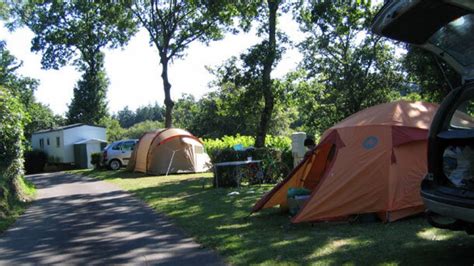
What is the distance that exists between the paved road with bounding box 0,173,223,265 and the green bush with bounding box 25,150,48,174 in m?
24.3

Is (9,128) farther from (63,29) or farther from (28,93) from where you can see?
(28,93)

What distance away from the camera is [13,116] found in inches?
533

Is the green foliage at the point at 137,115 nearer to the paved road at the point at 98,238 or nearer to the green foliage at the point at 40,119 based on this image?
the green foliage at the point at 40,119

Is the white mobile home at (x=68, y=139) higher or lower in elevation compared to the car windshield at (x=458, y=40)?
higher

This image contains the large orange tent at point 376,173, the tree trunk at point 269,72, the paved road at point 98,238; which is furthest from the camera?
the tree trunk at point 269,72

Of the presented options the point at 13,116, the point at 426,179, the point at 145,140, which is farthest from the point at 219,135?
the point at 426,179

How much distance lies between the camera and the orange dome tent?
74.2 ft

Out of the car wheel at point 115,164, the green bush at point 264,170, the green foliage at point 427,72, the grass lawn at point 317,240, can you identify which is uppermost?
Answer: the green foliage at point 427,72

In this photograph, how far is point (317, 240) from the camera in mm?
6832

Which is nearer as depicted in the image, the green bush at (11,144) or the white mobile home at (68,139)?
the green bush at (11,144)

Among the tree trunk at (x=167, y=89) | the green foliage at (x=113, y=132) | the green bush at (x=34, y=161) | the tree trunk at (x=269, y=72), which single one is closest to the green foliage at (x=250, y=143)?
the tree trunk at (x=269, y=72)

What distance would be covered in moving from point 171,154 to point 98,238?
14.7m

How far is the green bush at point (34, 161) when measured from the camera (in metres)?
35.0

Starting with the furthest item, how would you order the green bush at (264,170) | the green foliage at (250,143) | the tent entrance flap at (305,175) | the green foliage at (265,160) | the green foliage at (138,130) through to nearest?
1. the green foliage at (138,130)
2. the green foliage at (250,143)
3. the green foliage at (265,160)
4. the green bush at (264,170)
5. the tent entrance flap at (305,175)
